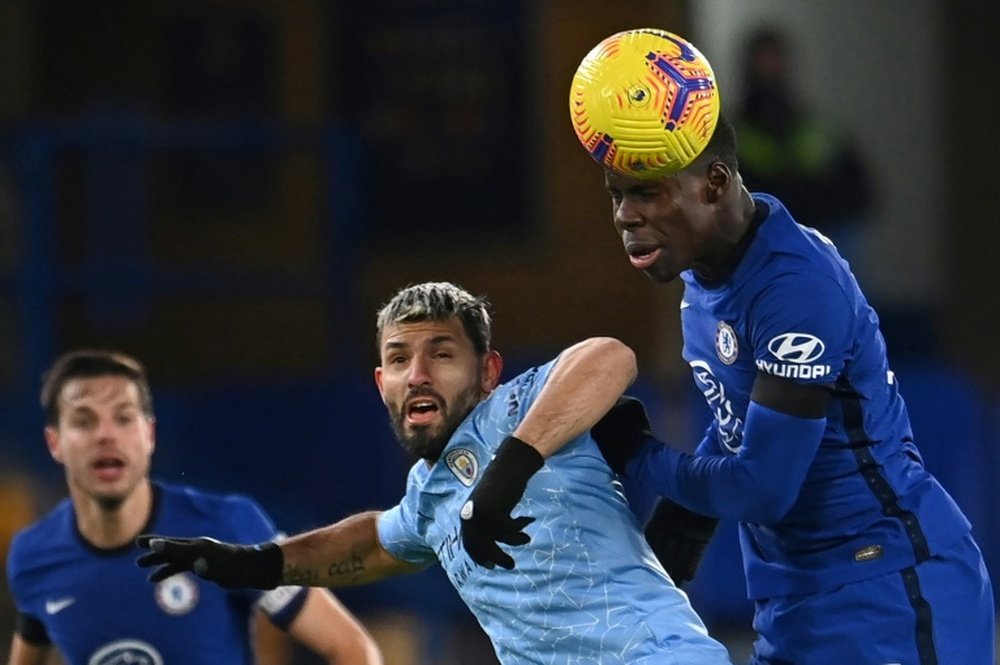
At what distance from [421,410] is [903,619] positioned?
41.7 inches

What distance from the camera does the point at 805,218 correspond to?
9.20 metres

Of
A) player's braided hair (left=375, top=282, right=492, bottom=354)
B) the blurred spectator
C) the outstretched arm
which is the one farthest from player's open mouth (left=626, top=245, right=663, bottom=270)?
the blurred spectator

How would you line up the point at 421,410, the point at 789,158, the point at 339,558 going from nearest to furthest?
the point at 421,410 → the point at 339,558 → the point at 789,158

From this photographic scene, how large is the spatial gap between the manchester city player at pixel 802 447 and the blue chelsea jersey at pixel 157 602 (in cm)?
156

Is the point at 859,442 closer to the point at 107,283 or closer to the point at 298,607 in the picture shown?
the point at 298,607

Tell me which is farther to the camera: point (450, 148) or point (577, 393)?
point (450, 148)

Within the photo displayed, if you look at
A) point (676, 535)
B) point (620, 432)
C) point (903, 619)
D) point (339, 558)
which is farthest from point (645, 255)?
point (339, 558)

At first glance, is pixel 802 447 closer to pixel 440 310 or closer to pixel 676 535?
pixel 676 535

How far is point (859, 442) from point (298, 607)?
190 centimetres

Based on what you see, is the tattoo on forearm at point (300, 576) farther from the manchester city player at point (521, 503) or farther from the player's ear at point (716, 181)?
the player's ear at point (716, 181)

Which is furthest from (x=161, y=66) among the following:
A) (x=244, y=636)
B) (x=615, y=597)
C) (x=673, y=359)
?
(x=615, y=597)

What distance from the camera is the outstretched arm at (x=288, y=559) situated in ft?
14.2

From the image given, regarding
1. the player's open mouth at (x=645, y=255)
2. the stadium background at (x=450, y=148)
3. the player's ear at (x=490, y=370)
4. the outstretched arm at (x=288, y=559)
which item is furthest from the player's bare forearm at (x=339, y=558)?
the stadium background at (x=450, y=148)

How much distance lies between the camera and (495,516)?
3.76m
